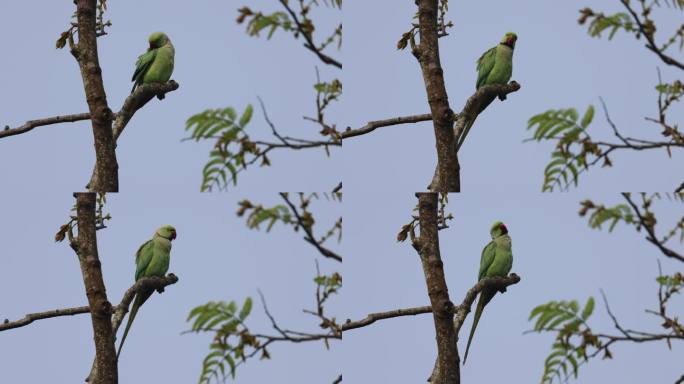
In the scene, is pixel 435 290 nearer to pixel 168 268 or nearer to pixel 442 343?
pixel 442 343

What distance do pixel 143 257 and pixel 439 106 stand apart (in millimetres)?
2679

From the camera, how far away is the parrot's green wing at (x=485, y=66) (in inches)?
285

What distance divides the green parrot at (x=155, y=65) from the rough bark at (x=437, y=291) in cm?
217

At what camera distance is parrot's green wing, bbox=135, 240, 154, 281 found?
759cm

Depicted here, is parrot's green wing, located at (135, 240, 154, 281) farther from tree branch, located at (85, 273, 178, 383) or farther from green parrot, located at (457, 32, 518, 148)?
green parrot, located at (457, 32, 518, 148)

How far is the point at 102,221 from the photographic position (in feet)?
22.6

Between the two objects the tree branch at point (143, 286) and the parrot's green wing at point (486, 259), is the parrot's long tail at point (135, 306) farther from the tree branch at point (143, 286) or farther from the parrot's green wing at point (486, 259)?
the parrot's green wing at point (486, 259)

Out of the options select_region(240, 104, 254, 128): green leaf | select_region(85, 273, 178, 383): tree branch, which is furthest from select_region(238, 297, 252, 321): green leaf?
select_region(85, 273, 178, 383): tree branch

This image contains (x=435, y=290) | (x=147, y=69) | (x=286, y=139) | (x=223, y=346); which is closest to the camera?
(x=223, y=346)

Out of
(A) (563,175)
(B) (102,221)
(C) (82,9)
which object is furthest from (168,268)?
(A) (563,175)

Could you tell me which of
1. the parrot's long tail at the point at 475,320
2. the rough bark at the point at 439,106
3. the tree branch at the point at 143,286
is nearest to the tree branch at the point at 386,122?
the rough bark at the point at 439,106

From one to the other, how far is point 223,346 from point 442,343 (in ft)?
5.48

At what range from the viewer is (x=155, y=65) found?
7375mm

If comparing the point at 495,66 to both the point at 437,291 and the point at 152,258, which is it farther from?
the point at 152,258
